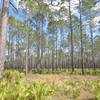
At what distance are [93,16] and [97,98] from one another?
1677 cm

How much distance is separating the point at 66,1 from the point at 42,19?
17.3 feet

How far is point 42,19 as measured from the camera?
56.5 ft

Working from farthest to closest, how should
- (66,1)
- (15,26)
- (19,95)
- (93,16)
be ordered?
(15,26) < (93,16) < (66,1) < (19,95)

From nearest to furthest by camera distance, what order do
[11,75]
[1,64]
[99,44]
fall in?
[1,64]
[11,75]
[99,44]

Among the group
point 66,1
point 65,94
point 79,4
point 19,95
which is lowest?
point 65,94

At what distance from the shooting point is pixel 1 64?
5176 millimetres

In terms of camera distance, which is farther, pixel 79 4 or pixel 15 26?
pixel 15 26

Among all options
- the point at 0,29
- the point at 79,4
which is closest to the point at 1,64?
the point at 0,29

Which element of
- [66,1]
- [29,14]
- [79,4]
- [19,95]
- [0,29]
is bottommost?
[19,95]

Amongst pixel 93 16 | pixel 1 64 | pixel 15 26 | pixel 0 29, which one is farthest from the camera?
pixel 15 26

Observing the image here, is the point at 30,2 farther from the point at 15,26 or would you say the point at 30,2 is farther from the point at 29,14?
the point at 15,26

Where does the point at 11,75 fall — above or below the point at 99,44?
below

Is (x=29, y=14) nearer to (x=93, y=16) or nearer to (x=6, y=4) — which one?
(x=6, y=4)

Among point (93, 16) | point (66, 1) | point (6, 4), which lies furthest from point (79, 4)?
point (6, 4)
